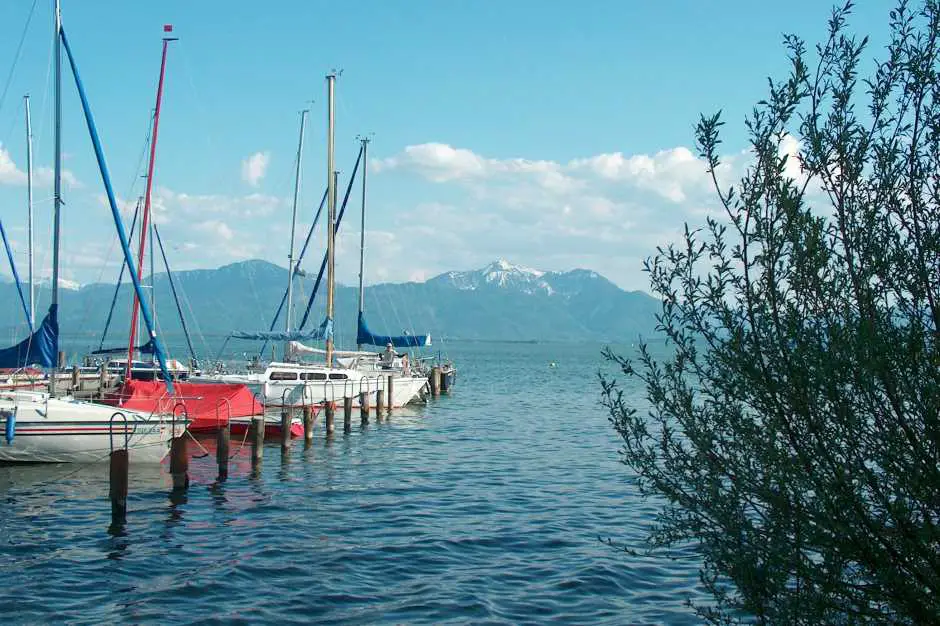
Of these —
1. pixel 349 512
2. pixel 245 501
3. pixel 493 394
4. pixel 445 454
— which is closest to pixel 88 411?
pixel 245 501

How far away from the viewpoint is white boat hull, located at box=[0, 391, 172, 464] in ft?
70.2

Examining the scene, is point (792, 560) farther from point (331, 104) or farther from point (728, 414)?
point (331, 104)

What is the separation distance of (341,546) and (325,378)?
22.8m

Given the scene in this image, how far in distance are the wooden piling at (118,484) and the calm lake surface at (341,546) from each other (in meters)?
0.31

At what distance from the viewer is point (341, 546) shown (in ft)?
52.6

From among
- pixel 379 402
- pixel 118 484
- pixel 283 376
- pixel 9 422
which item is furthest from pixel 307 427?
pixel 118 484

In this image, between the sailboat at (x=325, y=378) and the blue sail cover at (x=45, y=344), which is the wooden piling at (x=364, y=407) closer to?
the sailboat at (x=325, y=378)

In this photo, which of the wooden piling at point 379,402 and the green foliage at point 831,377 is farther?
the wooden piling at point 379,402

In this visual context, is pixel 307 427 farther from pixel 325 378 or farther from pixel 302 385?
pixel 325 378

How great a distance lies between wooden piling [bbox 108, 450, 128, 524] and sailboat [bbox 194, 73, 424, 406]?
1682 cm

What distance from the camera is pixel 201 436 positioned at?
98.3ft

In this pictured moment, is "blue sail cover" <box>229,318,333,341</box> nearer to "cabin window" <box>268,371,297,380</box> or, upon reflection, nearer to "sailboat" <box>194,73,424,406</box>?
"sailboat" <box>194,73,424,406</box>

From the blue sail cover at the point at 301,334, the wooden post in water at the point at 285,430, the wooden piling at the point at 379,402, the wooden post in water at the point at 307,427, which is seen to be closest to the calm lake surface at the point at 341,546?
the wooden post in water at the point at 285,430

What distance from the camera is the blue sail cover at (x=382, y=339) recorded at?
49906 mm
